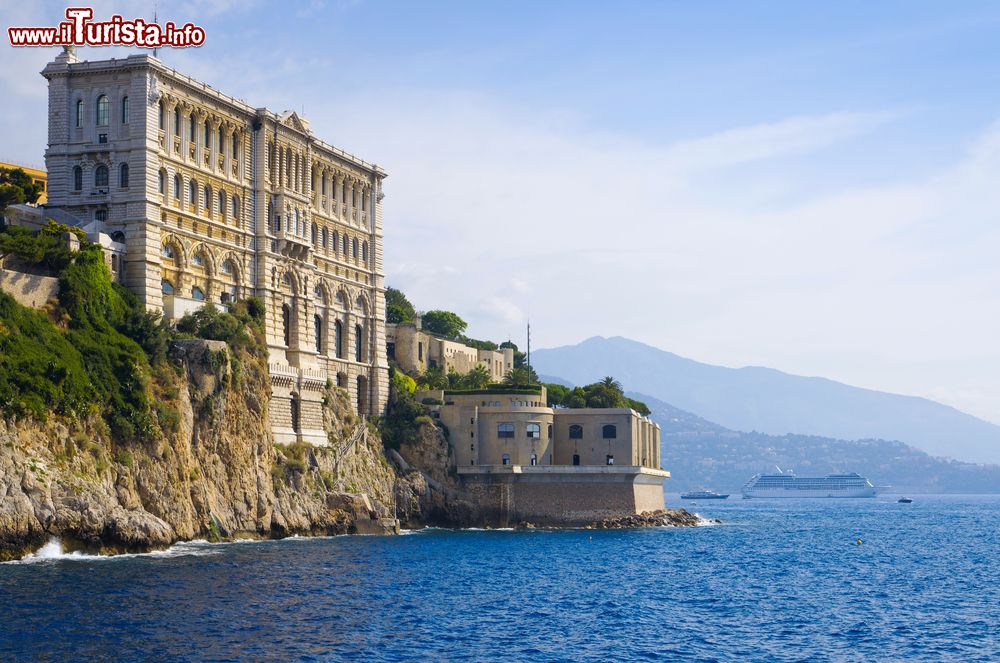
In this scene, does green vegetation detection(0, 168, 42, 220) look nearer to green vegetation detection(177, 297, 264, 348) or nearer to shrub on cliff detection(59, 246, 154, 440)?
shrub on cliff detection(59, 246, 154, 440)

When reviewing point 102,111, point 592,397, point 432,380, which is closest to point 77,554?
point 102,111

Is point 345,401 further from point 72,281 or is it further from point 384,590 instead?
point 384,590

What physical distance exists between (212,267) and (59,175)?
12303 mm

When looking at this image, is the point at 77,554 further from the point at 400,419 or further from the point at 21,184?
the point at 400,419

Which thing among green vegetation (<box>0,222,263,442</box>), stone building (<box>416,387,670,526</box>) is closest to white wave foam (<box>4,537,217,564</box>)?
green vegetation (<box>0,222,263,442</box>)

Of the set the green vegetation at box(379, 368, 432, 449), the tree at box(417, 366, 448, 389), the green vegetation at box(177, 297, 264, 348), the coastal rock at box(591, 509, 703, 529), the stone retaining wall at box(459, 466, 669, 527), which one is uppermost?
the green vegetation at box(177, 297, 264, 348)

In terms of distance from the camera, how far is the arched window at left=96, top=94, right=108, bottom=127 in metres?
95.4

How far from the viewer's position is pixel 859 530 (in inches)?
5517

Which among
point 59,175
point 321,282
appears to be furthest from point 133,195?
point 321,282

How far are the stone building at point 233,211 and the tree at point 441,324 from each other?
147ft

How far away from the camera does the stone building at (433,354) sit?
449 feet

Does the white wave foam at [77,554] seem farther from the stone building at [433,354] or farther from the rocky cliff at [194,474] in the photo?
the stone building at [433,354]

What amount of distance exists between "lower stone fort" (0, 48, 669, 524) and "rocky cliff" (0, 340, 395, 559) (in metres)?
4.21

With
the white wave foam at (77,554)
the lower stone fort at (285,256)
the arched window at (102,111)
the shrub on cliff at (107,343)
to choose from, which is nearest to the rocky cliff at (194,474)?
the white wave foam at (77,554)
